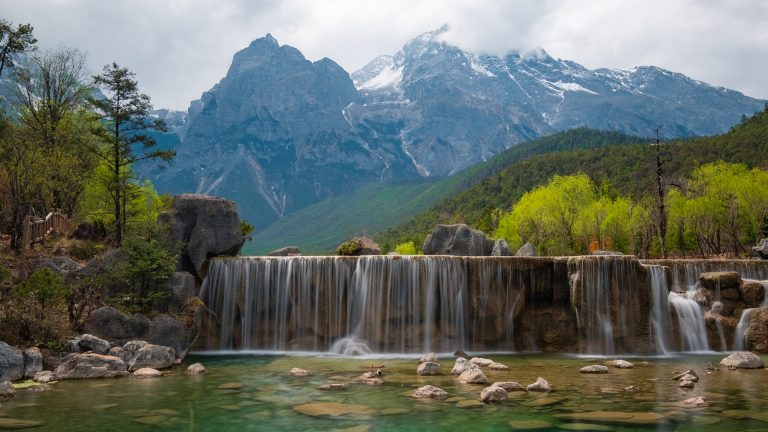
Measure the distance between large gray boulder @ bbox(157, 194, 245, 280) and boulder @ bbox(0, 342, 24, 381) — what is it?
34.6 feet

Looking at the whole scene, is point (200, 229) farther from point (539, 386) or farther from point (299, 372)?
point (539, 386)

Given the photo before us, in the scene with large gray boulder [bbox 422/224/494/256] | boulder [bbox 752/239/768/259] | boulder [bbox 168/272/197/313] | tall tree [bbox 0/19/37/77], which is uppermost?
tall tree [bbox 0/19/37/77]

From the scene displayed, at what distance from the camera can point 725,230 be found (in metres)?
55.6

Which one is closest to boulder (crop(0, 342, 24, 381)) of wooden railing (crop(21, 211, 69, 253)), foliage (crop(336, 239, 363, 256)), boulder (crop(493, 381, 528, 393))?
wooden railing (crop(21, 211, 69, 253))

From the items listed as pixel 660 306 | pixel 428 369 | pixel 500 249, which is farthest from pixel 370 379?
pixel 500 249

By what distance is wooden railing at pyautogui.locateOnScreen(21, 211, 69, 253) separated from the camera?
1077 inches

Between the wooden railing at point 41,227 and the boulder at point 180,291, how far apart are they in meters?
6.84

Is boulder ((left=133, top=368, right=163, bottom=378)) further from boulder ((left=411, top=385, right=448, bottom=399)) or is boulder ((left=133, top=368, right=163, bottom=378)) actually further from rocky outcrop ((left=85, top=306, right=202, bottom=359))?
boulder ((left=411, top=385, right=448, bottom=399))

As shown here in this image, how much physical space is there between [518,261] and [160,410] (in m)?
18.8

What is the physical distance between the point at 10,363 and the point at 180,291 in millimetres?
9033

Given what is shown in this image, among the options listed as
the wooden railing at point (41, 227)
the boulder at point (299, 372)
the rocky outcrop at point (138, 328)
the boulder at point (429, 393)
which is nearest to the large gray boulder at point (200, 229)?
the rocky outcrop at point (138, 328)

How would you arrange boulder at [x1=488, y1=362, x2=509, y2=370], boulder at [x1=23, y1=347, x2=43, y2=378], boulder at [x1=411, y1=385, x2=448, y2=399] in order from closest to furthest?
boulder at [x1=411, y1=385, x2=448, y2=399] < boulder at [x1=23, y1=347, x2=43, y2=378] < boulder at [x1=488, y1=362, x2=509, y2=370]

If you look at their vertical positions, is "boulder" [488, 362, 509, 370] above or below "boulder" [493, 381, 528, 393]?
below

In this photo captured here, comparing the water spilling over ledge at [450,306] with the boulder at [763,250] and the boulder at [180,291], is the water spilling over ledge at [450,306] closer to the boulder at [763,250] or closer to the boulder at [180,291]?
the boulder at [180,291]
